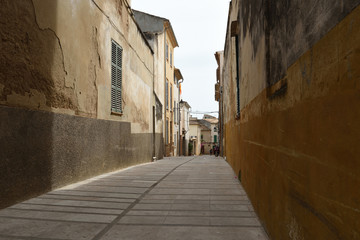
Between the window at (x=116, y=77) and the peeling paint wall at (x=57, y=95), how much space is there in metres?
0.24

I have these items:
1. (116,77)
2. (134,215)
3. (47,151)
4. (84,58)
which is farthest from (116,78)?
(134,215)

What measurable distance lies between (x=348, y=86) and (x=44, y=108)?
4672mm

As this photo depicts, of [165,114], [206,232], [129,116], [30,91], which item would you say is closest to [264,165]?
[206,232]

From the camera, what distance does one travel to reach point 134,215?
12.5 feet

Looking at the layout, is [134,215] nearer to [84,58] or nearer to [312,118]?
[312,118]

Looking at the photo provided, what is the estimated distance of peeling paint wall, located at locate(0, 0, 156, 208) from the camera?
4.17 metres

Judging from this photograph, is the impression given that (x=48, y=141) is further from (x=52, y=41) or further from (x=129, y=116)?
(x=129, y=116)

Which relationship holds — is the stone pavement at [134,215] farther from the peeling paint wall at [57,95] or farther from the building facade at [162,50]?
the building facade at [162,50]

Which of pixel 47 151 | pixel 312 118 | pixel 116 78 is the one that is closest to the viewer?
pixel 312 118

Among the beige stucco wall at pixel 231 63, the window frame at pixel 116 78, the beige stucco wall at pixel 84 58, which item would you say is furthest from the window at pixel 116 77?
the beige stucco wall at pixel 231 63

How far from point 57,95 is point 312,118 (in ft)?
15.4

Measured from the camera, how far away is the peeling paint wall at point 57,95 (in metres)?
4.17

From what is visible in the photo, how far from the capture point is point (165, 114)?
21438mm

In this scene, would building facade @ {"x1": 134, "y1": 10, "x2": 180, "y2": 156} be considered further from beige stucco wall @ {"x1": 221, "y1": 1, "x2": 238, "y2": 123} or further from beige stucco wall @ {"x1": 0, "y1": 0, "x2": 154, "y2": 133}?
beige stucco wall @ {"x1": 0, "y1": 0, "x2": 154, "y2": 133}
